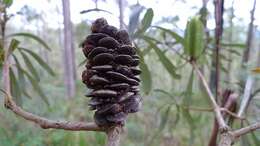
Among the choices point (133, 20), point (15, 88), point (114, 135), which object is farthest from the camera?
point (15, 88)

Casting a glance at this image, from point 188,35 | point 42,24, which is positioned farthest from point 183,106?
point 42,24

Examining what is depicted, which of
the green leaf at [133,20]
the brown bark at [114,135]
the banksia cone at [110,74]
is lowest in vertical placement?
the brown bark at [114,135]

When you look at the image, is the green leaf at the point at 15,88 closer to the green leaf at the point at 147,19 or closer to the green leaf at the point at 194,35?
the green leaf at the point at 147,19

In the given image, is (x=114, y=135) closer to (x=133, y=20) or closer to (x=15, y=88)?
(x=133, y=20)

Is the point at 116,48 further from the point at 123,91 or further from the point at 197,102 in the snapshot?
the point at 197,102

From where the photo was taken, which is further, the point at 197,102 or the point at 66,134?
Result: the point at 197,102

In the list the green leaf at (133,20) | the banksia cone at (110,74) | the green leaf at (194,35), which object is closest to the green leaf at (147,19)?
the green leaf at (133,20)

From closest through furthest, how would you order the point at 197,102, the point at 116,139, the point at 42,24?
the point at 116,139, the point at 197,102, the point at 42,24

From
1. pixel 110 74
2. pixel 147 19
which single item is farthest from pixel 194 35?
pixel 110 74

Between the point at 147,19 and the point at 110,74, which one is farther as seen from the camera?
the point at 147,19
